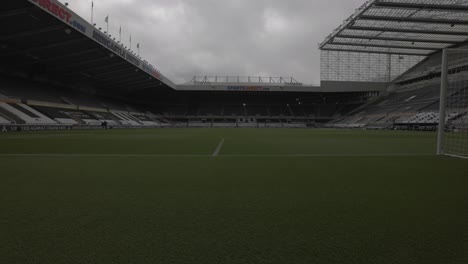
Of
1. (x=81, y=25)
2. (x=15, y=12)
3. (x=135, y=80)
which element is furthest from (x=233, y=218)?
(x=135, y=80)

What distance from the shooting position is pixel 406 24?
36.0 meters

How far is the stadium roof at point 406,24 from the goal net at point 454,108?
18.1ft

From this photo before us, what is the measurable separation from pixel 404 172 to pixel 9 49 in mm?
36673

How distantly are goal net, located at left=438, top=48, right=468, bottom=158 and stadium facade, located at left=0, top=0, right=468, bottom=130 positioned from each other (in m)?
1.52

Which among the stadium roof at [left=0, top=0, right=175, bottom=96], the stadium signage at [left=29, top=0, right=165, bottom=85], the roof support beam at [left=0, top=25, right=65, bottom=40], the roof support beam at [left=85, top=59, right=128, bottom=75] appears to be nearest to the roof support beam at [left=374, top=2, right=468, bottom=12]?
the stadium signage at [left=29, top=0, right=165, bottom=85]

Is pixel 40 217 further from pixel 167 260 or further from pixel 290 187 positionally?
pixel 290 187

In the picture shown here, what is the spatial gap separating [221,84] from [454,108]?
4828 centimetres

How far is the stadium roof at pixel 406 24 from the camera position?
29312mm

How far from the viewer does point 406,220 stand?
2508mm

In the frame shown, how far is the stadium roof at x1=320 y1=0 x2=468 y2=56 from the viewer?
96.2ft

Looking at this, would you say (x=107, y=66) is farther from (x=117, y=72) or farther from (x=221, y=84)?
(x=221, y=84)

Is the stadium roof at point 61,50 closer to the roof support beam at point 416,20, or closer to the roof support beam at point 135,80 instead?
the roof support beam at point 135,80

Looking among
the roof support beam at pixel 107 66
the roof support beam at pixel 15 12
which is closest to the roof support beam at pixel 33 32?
the roof support beam at pixel 15 12

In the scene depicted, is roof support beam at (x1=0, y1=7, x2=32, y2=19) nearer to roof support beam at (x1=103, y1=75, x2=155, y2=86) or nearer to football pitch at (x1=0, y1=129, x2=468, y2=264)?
football pitch at (x1=0, y1=129, x2=468, y2=264)
